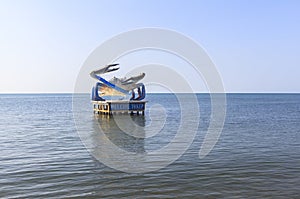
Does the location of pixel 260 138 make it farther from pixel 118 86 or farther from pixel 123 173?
pixel 118 86

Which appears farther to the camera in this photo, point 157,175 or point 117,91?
point 117,91

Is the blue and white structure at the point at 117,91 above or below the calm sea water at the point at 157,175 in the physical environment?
above

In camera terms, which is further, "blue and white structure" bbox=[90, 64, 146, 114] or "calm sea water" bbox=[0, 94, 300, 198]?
"blue and white structure" bbox=[90, 64, 146, 114]

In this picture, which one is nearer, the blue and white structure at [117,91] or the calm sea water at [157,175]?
the calm sea water at [157,175]

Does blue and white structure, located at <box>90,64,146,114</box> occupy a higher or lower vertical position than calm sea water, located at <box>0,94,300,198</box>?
higher

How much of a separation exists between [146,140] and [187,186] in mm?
13082

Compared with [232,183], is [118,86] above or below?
above

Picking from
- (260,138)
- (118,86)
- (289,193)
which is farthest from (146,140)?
(118,86)

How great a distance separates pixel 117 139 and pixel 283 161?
13497 mm

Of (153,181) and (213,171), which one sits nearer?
→ (153,181)

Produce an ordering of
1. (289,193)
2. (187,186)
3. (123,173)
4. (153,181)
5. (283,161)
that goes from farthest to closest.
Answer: (283,161), (123,173), (153,181), (187,186), (289,193)

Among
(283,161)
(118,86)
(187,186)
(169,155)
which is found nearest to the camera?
(187,186)

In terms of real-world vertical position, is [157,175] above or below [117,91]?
below

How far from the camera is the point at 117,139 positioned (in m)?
25.9
